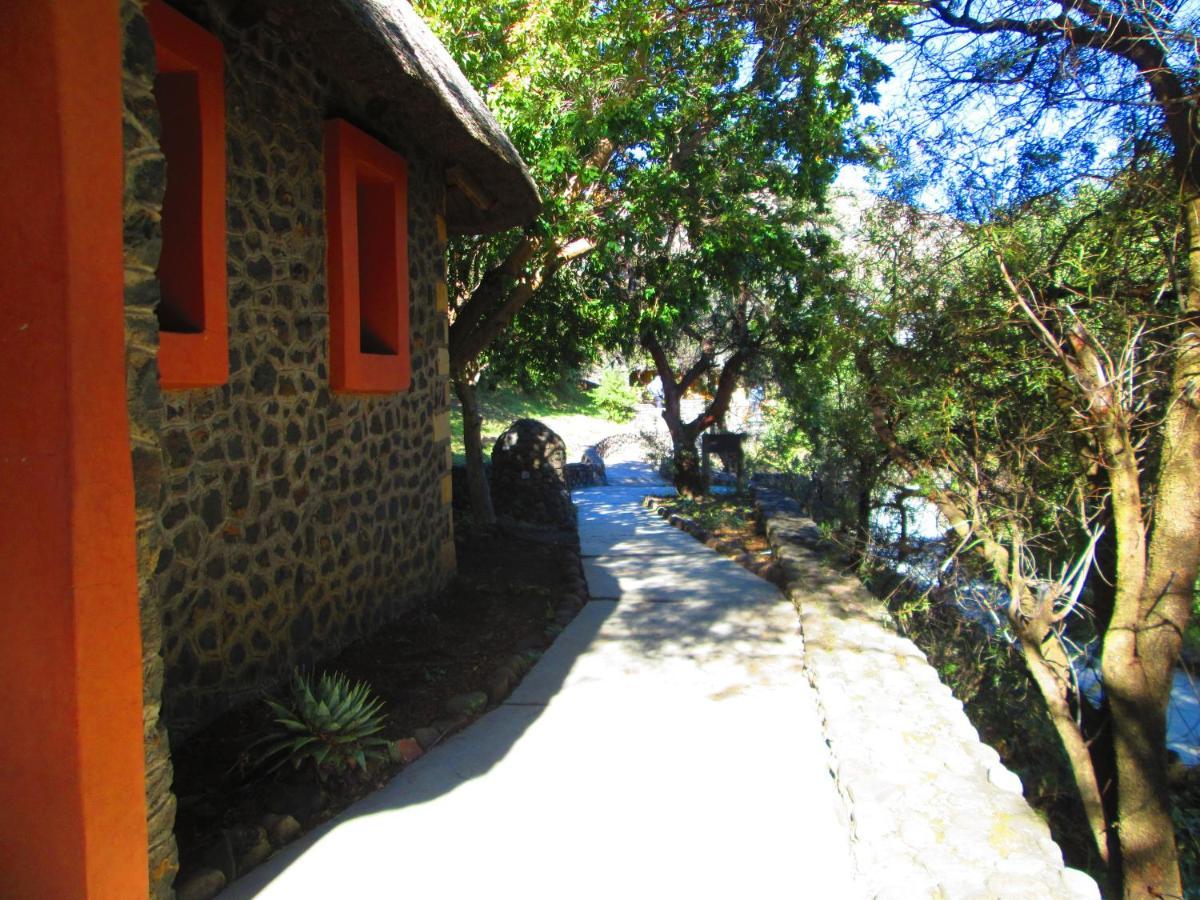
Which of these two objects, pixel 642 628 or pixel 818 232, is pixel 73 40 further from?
pixel 818 232

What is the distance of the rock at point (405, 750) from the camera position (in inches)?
159

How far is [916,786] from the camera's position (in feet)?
11.5

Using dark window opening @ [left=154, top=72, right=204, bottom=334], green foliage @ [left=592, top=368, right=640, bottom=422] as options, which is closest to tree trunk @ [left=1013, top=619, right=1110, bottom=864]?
dark window opening @ [left=154, top=72, right=204, bottom=334]

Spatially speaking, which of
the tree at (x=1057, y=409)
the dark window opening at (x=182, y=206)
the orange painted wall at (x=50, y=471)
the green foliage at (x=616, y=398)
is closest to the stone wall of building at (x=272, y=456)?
the dark window opening at (x=182, y=206)

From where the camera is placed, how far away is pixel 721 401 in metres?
15.3

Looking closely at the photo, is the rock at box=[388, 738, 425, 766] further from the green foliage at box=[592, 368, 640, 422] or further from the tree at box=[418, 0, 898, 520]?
the green foliage at box=[592, 368, 640, 422]

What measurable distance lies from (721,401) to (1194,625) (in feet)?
28.1

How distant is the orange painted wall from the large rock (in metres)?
9.42

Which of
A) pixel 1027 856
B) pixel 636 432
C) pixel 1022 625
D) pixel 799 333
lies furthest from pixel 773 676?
pixel 636 432

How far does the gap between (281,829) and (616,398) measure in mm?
26486

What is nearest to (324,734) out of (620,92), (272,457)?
(272,457)

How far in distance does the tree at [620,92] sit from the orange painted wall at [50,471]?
638 centimetres

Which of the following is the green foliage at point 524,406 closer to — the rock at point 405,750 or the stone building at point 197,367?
the stone building at point 197,367

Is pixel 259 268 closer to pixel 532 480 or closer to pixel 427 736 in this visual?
pixel 427 736
